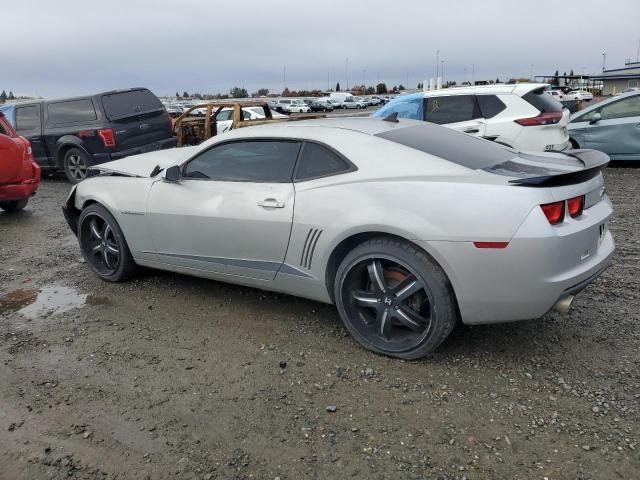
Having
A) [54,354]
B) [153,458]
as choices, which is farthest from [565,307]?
[54,354]

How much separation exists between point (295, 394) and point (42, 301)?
109 inches

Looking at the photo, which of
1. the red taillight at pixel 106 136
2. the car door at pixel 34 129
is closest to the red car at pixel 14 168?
the red taillight at pixel 106 136

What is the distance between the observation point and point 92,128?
10.3 metres

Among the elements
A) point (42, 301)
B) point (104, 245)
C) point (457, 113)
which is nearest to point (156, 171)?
point (104, 245)

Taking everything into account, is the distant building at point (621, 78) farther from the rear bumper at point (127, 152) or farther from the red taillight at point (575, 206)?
the red taillight at point (575, 206)

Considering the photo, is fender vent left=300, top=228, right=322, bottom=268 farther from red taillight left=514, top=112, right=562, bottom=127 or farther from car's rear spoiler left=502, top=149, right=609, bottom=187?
red taillight left=514, top=112, right=562, bottom=127

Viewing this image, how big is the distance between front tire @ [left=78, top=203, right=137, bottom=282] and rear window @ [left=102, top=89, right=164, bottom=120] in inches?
233

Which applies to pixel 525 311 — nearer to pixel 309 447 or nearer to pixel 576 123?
pixel 309 447

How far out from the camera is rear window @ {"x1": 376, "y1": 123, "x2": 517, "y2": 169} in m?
3.44

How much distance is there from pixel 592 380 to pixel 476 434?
89 centimetres

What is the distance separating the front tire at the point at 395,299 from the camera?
10.3 feet

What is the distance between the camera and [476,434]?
2670 mm

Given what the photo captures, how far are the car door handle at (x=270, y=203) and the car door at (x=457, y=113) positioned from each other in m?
5.54

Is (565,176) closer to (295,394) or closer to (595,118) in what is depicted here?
(295,394)
